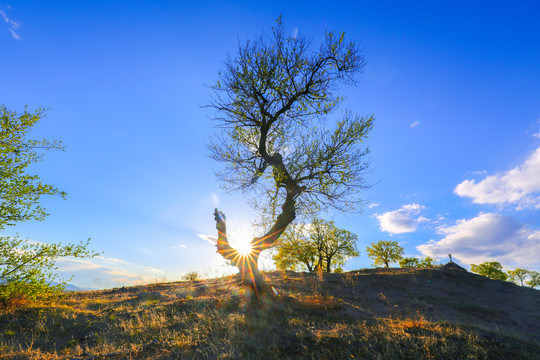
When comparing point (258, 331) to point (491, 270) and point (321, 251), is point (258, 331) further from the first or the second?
point (491, 270)

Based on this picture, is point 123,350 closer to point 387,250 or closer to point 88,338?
point 88,338

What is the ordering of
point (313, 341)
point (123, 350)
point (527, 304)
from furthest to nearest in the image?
point (527, 304) → point (313, 341) → point (123, 350)

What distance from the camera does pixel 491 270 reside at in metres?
58.8

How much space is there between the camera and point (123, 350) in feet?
19.7

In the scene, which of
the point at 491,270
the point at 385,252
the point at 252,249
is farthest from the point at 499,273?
the point at 252,249

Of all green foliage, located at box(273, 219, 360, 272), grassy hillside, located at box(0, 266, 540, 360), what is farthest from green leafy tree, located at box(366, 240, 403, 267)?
grassy hillside, located at box(0, 266, 540, 360)

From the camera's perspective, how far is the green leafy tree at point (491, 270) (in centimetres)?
5806

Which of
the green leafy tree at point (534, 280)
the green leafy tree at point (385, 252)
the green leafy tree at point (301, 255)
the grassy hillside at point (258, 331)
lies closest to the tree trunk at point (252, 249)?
the grassy hillside at point (258, 331)

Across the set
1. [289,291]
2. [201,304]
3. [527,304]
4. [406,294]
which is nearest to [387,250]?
[527,304]

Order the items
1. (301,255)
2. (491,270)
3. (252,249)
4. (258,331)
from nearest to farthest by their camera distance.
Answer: (258,331), (252,249), (301,255), (491,270)

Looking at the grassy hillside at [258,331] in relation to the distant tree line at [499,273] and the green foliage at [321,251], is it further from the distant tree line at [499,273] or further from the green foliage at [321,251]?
the distant tree line at [499,273]

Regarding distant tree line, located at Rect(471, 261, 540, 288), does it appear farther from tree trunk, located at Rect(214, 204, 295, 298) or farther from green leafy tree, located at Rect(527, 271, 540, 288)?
tree trunk, located at Rect(214, 204, 295, 298)

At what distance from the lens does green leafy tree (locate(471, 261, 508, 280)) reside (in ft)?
190

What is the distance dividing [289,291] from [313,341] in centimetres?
682
